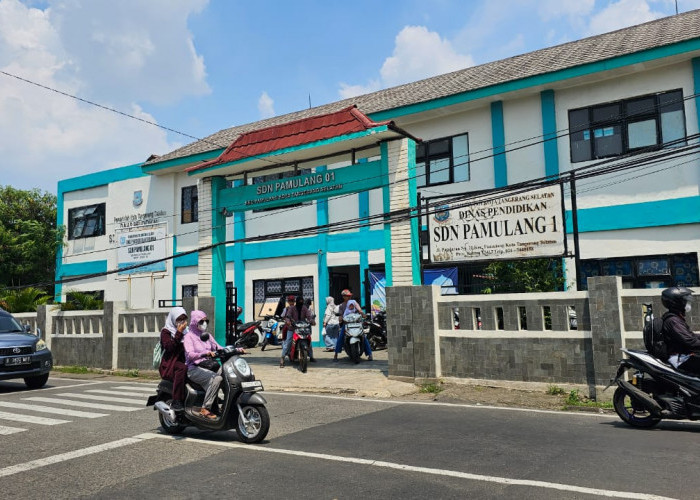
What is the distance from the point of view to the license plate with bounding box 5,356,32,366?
11930 mm

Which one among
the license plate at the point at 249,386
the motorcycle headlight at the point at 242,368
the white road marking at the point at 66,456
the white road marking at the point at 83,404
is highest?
the motorcycle headlight at the point at 242,368

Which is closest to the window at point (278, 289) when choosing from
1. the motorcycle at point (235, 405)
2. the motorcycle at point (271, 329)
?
the motorcycle at point (271, 329)

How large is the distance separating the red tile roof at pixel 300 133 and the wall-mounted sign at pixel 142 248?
10.4m

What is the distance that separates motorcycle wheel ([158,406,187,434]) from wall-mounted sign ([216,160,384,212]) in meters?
7.16

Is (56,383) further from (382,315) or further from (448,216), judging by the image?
(448,216)

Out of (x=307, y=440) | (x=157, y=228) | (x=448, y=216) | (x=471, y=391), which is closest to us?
(x=307, y=440)

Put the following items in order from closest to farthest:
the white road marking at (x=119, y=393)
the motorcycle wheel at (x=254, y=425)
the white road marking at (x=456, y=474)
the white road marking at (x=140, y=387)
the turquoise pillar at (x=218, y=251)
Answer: the white road marking at (x=456, y=474) < the motorcycle wheel at (x=254, y=425) < the white road marking at (x=119, y=393) < the white road marking at (x=140, y=387) < the turquoise pillar at (x=218, y=251)

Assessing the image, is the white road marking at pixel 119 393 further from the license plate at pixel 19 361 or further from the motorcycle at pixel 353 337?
the motorcycle at pixel 353 337

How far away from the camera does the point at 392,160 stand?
12875mm

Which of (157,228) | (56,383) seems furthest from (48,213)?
(56,383)

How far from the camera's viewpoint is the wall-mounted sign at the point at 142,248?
81.9 ft

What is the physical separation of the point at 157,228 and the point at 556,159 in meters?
16.8

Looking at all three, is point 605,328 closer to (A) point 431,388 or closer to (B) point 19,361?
(A) point 431,388

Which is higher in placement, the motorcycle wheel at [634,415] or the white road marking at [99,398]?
the motorcycle wheel at [634,415]
